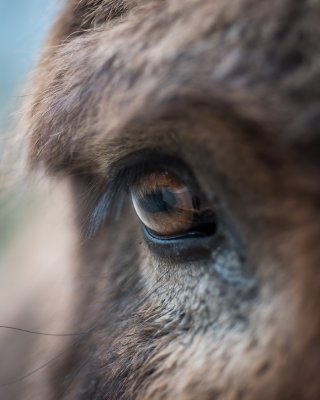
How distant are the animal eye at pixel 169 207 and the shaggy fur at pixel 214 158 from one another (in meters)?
0.04

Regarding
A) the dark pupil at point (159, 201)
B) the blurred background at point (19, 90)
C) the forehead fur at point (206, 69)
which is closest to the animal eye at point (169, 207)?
the dark pupil at point (159, 201)

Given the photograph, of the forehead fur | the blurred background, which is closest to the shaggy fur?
the forehead fur

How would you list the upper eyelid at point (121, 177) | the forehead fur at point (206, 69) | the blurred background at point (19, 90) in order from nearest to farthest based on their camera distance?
the forehead fur at point (206, 69), the upper eyelid at point (121, 177), the blurred background at point (19, 90)

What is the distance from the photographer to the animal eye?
1022 millimetres

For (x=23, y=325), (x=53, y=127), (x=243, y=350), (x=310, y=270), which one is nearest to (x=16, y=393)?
(x=23, y=325)

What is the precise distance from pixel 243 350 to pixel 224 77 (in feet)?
1.20

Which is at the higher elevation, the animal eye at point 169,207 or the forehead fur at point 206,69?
the forehead fur at point 206,69

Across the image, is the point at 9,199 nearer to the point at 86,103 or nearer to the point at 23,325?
the point at 23,325

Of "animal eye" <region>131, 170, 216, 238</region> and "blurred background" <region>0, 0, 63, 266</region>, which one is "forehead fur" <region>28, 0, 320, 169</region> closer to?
"animal eye" <region>131, 170, 216, 238</region>

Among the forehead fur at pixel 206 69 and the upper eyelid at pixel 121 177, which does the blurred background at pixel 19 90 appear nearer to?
the upper eyelid at pixel 121 177

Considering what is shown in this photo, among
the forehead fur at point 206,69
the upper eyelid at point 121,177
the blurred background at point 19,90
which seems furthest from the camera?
the blurred background at point 19,90

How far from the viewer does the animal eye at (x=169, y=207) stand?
102 cm

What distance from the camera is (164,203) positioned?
108 cm

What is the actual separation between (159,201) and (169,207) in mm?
28
